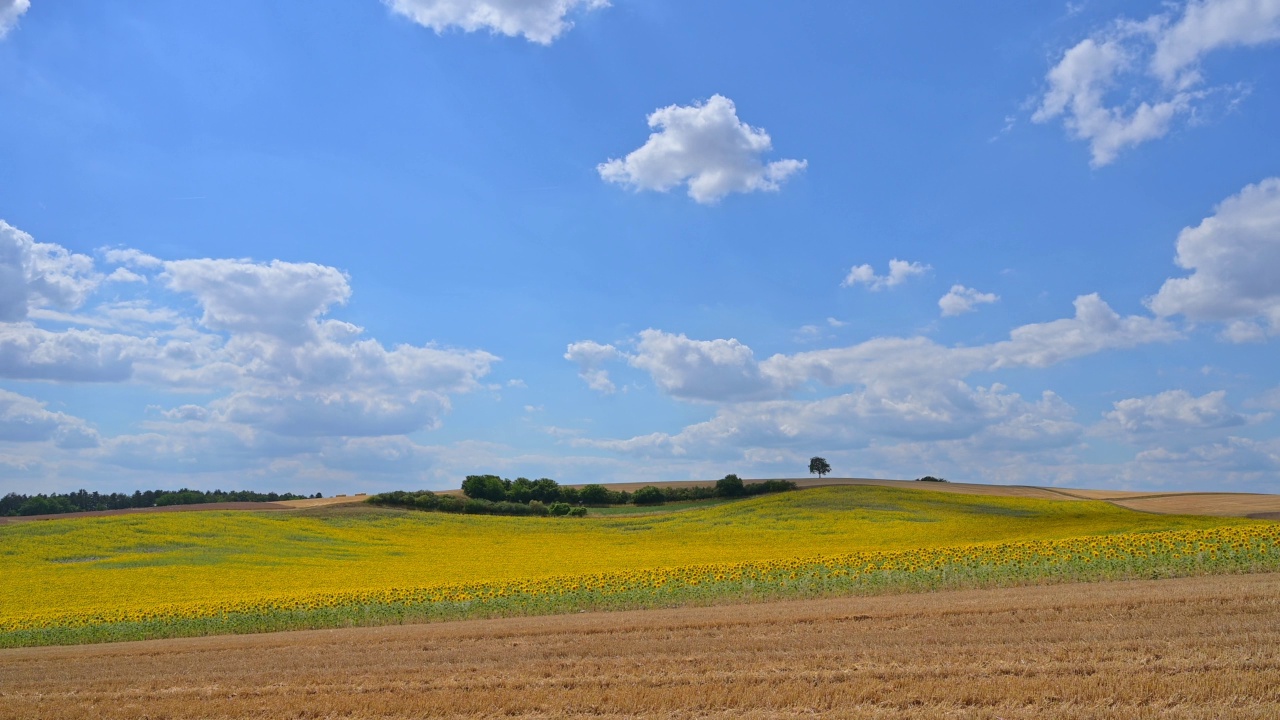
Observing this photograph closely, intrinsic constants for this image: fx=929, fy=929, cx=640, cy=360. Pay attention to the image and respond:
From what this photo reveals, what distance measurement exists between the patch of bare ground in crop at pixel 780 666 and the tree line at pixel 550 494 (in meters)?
53.7

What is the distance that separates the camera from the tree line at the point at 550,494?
7231cm

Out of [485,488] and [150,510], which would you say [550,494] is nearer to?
[485,488]

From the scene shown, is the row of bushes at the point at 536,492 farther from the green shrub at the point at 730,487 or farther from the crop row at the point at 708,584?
the crop row at the point at 708,584

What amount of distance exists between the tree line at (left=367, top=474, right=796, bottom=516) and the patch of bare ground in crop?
53.7 m

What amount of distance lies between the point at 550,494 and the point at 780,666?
67.7 meters

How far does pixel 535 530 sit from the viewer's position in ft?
188

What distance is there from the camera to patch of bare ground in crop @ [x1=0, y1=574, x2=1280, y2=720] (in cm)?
922

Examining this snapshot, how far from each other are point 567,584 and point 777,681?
50.7 feet

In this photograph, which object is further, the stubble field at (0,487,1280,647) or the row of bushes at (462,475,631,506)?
the row of bushes at (462,475,631,506)

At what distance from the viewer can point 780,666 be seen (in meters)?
11.6

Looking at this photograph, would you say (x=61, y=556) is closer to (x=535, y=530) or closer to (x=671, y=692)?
(x=535, y=530)

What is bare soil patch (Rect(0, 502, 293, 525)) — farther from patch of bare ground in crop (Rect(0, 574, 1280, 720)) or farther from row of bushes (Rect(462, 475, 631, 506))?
patch of bare ground in crop (Rect(0, 574, 1280, 720))

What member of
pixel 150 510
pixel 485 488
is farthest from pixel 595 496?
pixel 150 510

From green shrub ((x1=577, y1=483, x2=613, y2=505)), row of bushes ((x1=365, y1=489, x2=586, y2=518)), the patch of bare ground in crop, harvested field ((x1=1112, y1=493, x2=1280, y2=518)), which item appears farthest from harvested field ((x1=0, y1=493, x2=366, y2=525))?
harvested field ((x1=1112, y1=493, x2=1280, y2=518))
